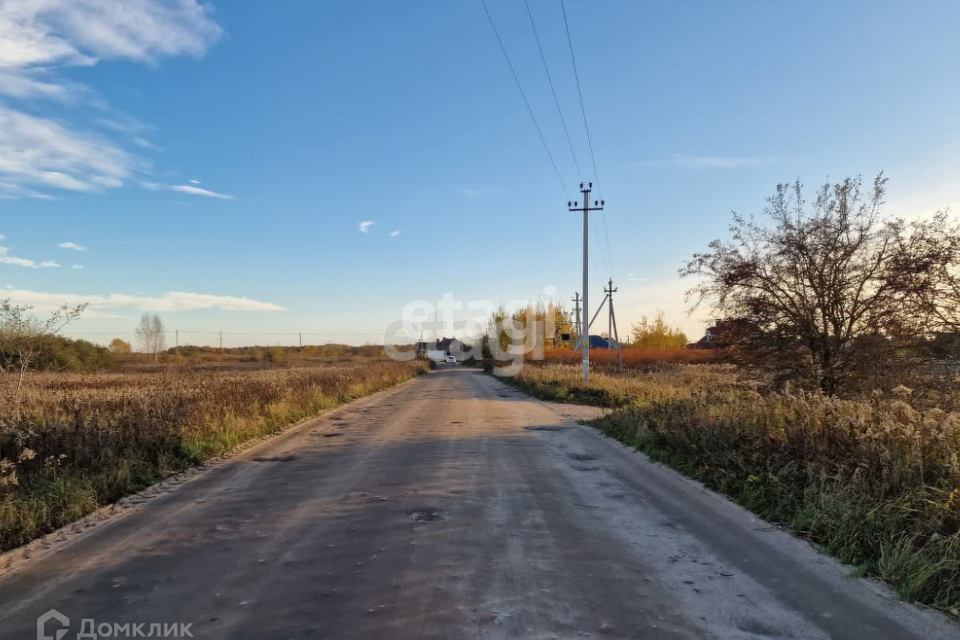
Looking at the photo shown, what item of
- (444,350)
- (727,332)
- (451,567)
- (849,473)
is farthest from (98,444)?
(444,350)

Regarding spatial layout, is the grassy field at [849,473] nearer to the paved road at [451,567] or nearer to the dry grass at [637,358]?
the paved road at [451,567]

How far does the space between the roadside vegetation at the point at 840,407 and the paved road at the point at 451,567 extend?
0.51 metres

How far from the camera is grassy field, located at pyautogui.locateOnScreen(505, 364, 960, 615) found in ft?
14.0

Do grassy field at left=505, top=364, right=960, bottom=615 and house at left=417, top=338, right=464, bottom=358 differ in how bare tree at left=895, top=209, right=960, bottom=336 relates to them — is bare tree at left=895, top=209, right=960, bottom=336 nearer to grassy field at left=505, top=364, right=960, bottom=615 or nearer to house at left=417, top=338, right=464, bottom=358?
grassy field at left=505, top=364, right=960, bottom=615

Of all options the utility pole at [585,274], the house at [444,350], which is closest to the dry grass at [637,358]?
the utility pole at [585,274]

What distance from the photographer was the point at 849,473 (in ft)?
19.2

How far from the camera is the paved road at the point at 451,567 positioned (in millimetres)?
3568

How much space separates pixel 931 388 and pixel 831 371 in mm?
1672

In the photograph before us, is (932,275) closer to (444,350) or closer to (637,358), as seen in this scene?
(637,358)

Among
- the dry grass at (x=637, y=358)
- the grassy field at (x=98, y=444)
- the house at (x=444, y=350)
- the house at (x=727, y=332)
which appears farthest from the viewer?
the house at (x=444, y=350)

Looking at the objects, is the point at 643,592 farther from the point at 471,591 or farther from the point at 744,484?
the point at 744,484

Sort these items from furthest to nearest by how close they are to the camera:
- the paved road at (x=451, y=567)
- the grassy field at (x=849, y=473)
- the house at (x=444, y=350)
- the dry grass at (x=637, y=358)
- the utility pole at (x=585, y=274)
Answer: the house at (x=444, y=350) < the dry grass at (x=637, y=358) < the utility pole at (x=585, y=274) < the grassy field at (x=849, y=473) < the paved road at (x=451, y=567)

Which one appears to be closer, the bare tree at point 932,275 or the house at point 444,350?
the bare tree at point 932,275

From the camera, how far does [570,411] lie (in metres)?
17.9
